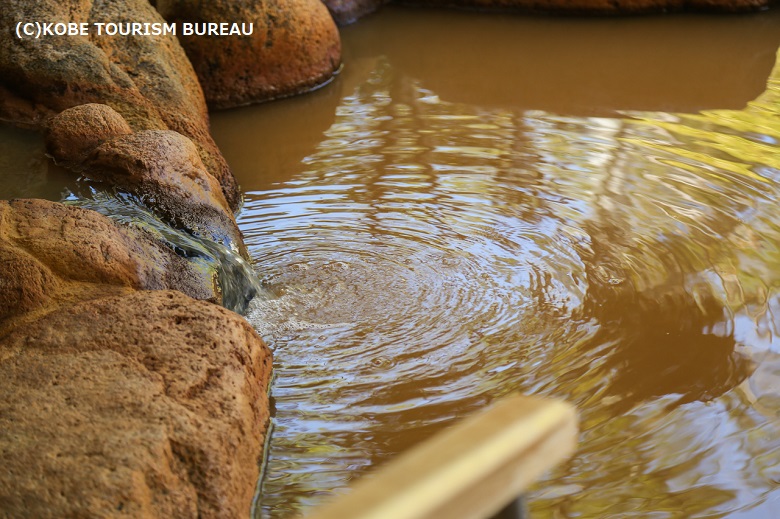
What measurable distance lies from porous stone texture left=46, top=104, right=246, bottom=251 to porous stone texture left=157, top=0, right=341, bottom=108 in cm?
207

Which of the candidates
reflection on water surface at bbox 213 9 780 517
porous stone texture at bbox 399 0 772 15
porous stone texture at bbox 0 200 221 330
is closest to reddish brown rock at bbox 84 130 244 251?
reflection on water surface at bbox 213 9 780 517

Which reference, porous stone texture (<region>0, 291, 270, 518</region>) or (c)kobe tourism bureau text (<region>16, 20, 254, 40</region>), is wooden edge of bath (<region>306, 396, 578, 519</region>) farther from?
(c)kobe tourism bureau text (<region>16, 20, 254, 40</region>)

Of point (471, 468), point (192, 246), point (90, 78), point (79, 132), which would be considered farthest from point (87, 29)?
point (471, 468)

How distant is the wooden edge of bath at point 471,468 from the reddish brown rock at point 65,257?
2591 millimetres

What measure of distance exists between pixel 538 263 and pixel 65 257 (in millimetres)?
2117

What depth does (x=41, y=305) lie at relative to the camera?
124 inches

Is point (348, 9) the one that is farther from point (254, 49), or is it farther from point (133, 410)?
point (133, 410)

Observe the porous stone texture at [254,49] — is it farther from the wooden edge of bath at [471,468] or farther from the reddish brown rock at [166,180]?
the wooden edge of bath at [471,468]

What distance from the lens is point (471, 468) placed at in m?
0.81

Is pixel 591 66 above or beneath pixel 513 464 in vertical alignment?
beneath

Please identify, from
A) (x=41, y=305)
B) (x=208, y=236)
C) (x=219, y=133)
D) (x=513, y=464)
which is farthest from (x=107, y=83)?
(x=513, y=464)

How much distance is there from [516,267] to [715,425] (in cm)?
141

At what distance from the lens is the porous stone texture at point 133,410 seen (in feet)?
7.31

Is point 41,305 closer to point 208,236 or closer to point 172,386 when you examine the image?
point 172,386
